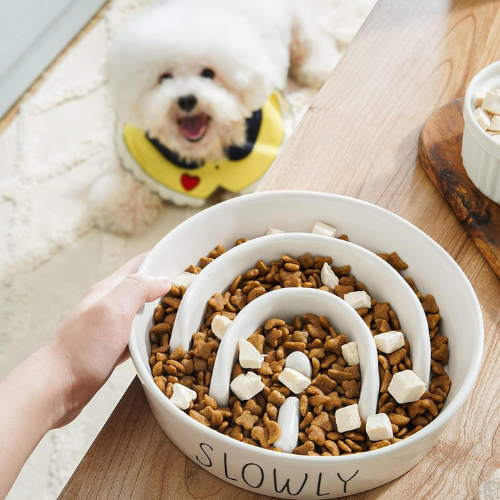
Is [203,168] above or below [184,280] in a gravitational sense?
below

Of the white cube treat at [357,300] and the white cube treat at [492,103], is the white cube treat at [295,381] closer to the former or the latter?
the white cube treat at [357,300]

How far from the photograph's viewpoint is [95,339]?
0.59 m

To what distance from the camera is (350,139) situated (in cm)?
85

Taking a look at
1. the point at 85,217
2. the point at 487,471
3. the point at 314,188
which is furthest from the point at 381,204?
the point at 85,217

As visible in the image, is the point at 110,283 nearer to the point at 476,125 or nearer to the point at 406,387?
the point at 406,387

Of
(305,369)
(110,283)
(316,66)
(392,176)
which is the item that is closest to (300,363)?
Result: (305,369)

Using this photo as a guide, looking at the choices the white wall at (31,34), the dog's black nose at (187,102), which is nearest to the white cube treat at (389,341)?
the dog's black nose at (187,102)

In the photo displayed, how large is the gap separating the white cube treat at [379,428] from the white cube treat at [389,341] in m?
0.08

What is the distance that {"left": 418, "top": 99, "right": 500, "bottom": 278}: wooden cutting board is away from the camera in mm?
721

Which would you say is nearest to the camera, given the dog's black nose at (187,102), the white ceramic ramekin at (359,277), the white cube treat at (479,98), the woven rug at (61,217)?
the white ceramic ramekin at (359,277)

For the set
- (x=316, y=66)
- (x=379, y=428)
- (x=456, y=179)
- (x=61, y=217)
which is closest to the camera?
(x=379, y=428)

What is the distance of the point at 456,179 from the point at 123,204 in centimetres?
98

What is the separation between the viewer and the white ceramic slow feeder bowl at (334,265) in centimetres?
59

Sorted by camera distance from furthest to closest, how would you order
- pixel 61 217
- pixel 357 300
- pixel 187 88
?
pixel 61 217, pixel 187 88, pixel 357 300
